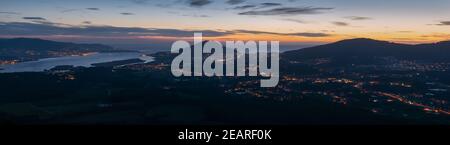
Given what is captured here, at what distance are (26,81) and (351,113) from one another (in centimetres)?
4319

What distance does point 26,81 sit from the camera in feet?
193

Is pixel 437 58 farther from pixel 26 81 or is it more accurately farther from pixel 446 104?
pixel 26 81

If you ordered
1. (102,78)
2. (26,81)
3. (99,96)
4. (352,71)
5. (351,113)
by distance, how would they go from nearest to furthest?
(351,113) < (99,96) < (26,81) < (102,78) < (352,71)

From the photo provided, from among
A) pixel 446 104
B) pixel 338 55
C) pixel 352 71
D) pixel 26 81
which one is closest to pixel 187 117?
pixel 446 104

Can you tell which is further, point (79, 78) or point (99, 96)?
point (79, 78)

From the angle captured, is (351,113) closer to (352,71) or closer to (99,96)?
(99,96)

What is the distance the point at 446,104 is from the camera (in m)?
46.7
